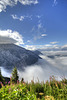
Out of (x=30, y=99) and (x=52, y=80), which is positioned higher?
(x=52, y=80)

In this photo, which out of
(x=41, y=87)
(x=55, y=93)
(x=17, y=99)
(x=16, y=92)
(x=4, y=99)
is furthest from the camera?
(x=41, y=87)

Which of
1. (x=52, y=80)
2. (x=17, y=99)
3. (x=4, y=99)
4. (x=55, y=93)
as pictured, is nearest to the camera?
(x=4, y=99)

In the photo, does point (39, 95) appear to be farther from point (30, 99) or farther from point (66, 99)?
point (66, 99)

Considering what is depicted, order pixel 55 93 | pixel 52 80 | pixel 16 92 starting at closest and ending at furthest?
pixel 16 92
pixel 55 93
pixel 52 80

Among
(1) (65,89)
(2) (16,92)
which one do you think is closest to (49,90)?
(1) (65,89)

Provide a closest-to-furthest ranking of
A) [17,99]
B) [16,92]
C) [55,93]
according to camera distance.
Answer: [17,99]
[16,92]
[55,93]

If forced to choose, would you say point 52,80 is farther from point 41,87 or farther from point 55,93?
point 55,93

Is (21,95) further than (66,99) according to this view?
Yes

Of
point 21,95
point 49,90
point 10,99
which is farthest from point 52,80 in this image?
point 10,99

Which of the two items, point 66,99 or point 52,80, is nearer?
point 66,99
